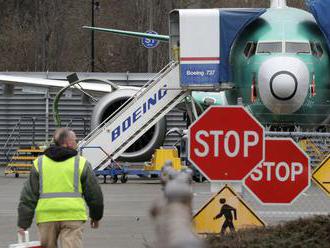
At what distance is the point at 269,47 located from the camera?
2195 cm

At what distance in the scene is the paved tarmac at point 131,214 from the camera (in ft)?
43.4

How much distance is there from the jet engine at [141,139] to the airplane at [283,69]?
345cm

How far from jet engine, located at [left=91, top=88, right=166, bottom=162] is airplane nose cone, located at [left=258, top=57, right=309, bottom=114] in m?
5.74

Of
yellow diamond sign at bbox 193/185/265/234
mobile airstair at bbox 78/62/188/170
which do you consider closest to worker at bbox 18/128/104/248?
yellow diamond sign at bbox 193/185/265/234

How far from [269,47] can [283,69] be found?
4.66 ft

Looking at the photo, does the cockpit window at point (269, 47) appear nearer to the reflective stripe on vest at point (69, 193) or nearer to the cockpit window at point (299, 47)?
the cockpit window at point (299, 47)

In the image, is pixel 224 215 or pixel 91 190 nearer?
pixel 91 190

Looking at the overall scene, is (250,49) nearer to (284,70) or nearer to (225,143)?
(284,70)

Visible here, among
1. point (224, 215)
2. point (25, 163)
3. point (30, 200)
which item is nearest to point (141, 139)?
point (25, 163)

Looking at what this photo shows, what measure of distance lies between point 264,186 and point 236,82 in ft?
41.5

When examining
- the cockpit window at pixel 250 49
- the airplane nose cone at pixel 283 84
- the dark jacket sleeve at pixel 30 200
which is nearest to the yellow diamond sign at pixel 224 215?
the dark jacket sleeve at pixel 30 200

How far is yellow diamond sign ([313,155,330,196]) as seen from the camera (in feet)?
38.2

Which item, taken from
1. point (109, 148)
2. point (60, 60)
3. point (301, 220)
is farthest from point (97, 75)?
point (301, 220)

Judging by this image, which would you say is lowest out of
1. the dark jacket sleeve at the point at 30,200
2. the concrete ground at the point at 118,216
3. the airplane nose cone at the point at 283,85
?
the concrete ground at the point at 118,216
